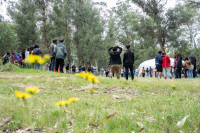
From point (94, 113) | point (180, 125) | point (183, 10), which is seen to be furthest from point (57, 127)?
point (183, 10)

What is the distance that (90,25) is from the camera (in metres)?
30.9

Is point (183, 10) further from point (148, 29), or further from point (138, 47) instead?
point (138, 47)

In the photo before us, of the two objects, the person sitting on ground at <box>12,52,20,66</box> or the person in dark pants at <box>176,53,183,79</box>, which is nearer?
the person in dark pants at <box>176,53,183,79</box>

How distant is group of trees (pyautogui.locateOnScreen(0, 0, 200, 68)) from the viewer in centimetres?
1988

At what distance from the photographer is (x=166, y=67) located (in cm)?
1028

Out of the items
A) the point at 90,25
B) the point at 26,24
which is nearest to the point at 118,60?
the point at 26,24

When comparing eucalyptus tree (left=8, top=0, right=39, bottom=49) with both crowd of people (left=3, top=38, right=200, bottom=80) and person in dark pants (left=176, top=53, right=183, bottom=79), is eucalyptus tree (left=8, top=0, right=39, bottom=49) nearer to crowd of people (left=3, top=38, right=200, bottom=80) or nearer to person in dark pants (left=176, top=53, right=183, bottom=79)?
crowd of people (left=3, top=38, right=200, bottom=80)

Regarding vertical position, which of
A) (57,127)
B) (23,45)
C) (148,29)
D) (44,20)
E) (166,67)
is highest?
(44,20)

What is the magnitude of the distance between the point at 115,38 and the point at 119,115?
3544 centimetres

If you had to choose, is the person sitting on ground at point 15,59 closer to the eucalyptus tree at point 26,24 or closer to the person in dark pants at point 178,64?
the eucalyptus tree at point 26,24

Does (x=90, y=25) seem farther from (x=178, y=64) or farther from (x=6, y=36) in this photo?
(x=178, y=64)

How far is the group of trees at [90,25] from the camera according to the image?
65.2 ft

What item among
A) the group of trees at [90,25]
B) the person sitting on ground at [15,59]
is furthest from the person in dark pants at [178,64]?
the person sitting on ground at [15,59]

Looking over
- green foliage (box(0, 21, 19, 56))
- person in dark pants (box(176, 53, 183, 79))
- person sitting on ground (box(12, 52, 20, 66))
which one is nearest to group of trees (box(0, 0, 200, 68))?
green foliage (box(0, 21, 19, 56))
